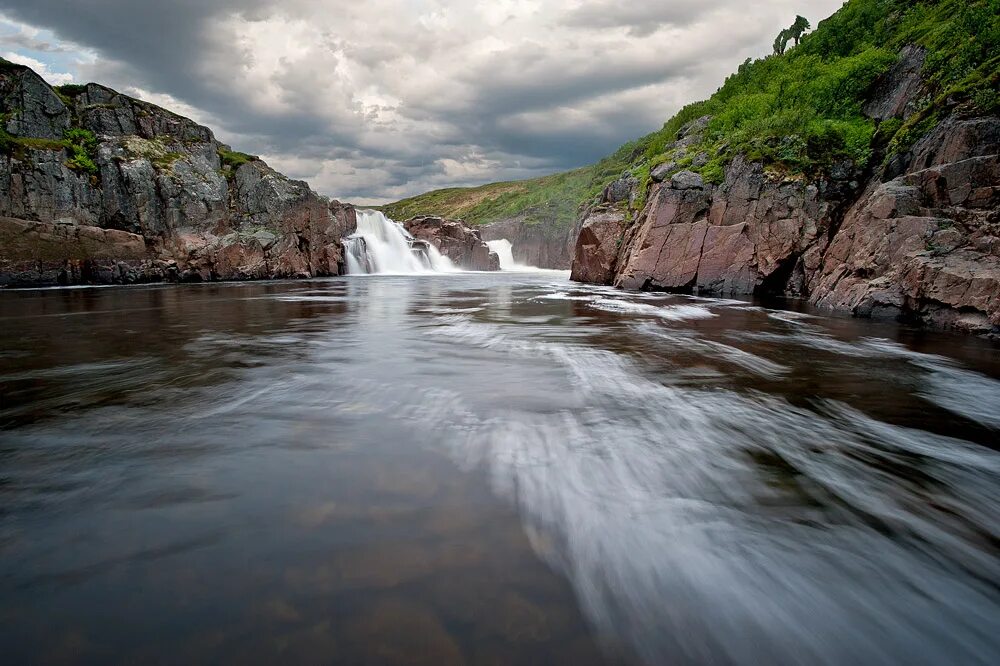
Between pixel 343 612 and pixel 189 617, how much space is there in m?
0.60

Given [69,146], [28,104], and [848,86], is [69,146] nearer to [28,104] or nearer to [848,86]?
[28,104]

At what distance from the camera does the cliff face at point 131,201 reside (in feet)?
79.9

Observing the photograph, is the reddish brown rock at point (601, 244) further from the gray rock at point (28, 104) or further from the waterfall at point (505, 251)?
the waterfall at point (505, 251)

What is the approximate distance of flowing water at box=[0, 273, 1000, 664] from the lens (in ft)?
5.85

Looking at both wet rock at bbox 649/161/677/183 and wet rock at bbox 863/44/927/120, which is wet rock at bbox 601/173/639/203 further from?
wet rock at bbox 863/44/927/120

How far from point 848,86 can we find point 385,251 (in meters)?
36.9

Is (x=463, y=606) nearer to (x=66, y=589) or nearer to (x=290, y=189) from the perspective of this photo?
(x=66, y=589)

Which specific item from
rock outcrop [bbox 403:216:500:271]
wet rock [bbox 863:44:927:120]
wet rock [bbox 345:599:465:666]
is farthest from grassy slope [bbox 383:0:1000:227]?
rock outcrop [bbox 403:216:500:271]

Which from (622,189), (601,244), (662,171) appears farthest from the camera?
(622,189)

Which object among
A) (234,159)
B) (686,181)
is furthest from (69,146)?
(686,181)

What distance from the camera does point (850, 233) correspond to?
14.5 meters

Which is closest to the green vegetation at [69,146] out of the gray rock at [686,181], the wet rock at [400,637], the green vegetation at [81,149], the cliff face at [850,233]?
the green vegetation at [81,149]

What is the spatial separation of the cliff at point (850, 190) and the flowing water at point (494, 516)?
702cm

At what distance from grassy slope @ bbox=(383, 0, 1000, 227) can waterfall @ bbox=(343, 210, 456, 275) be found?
24850 millimetres
